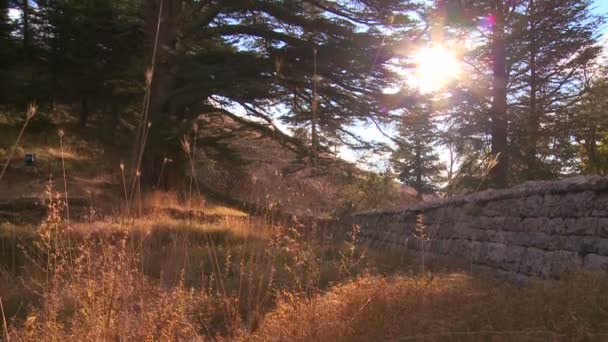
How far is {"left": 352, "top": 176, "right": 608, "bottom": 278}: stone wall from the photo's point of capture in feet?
15.8

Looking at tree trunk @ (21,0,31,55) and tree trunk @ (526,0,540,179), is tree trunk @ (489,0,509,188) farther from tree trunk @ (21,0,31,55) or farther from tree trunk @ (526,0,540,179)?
tree trunk @ (21,0,31,55)

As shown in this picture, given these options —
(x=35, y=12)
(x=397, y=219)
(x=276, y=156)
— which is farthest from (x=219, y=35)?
(x=35, y=12)

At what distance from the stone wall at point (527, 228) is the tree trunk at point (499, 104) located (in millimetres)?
6574

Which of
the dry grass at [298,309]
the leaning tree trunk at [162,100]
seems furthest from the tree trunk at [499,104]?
the dry grass at [298,309]

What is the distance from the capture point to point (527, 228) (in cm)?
586

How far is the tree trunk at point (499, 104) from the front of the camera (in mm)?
14258

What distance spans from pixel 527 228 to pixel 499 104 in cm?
996

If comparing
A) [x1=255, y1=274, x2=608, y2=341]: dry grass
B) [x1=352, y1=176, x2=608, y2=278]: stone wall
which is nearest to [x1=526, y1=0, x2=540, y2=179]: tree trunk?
[x1=352, y1=176, x2=608, y2=278]: stone wall

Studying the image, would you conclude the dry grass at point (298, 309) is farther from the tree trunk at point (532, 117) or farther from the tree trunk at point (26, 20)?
the tree trunk at point (26, 20)

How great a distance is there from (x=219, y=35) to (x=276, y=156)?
4.63 meters

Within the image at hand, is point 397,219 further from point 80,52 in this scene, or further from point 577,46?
point 80,52

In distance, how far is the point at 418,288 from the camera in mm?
4477

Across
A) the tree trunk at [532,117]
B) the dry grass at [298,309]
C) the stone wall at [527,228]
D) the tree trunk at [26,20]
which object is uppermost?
the tree trunk at [26,20]

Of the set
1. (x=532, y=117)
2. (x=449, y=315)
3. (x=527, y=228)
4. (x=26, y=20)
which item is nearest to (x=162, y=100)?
(x=26, y=20)
